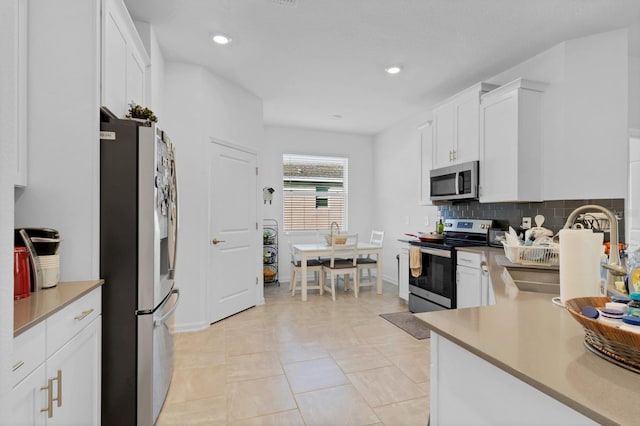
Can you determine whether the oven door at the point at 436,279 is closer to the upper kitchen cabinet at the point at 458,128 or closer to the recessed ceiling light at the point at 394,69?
the upper kitchen cabinet at the point at 458,128

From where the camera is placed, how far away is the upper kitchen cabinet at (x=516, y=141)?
2.93 metres

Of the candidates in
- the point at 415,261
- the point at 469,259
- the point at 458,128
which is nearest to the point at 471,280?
the point at 469,259

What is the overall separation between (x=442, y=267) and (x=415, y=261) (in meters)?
0.38

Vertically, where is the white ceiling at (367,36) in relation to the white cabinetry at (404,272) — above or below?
above

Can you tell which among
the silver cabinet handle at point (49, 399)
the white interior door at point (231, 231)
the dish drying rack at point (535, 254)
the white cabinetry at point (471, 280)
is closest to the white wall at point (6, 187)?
the silver cabinet handle at point (49, 399)

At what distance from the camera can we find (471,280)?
305 cm

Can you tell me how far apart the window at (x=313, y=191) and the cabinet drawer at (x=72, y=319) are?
423 cm

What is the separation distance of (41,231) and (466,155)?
3459 millimetres

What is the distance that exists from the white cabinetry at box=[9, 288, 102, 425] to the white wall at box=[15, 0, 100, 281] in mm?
295

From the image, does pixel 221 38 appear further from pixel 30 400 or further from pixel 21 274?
pixel 30 400

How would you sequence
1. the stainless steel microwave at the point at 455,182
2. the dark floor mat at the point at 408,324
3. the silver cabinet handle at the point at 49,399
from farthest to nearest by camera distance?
1. the stainless steel microwave at the point at 455,182
2. the dark floor mat at the point at 408,324
3. the silver cabinet handle at the point at 49,399

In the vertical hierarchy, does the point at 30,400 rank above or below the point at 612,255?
below

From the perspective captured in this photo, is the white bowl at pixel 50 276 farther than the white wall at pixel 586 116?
No

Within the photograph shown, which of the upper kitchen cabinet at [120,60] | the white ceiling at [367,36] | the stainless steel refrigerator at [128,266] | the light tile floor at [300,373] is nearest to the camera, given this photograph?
the stainless steel refrigerator at [128,266]
